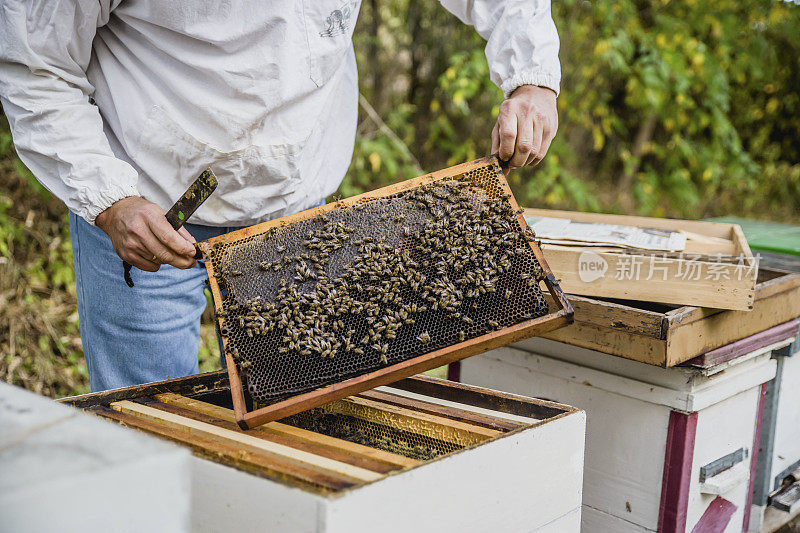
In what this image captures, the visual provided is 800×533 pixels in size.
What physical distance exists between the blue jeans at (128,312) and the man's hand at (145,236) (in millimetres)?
317

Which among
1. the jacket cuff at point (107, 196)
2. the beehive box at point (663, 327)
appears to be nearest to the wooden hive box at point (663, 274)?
the beehive box at point (663, 327)

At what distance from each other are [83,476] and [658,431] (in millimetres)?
1876

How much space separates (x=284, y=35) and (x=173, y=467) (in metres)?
1.52

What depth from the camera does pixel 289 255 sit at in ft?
6.42

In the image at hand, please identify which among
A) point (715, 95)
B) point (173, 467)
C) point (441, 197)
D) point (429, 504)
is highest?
point (715, 95)

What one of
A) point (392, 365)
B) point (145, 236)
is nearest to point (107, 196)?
point (145, 236)

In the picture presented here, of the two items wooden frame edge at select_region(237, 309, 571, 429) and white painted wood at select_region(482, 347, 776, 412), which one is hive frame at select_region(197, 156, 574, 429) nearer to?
wooden frame edge at select_region(237, 309, 571, 429)

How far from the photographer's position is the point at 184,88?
211 cm

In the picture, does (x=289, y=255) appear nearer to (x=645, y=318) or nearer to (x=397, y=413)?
(x=397, y=413)

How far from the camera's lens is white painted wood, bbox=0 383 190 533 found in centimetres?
84

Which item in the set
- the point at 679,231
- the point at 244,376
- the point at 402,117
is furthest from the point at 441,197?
the point at 402,117

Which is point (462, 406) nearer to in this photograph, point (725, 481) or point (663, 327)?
point (663, 327)

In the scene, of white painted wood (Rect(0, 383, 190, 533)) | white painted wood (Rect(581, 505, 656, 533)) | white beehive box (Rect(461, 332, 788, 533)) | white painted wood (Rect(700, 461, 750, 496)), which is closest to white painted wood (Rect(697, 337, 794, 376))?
white beehive box (Rect(461, 332, 788, 533))

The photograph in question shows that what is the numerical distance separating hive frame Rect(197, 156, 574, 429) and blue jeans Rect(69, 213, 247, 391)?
0.45m
